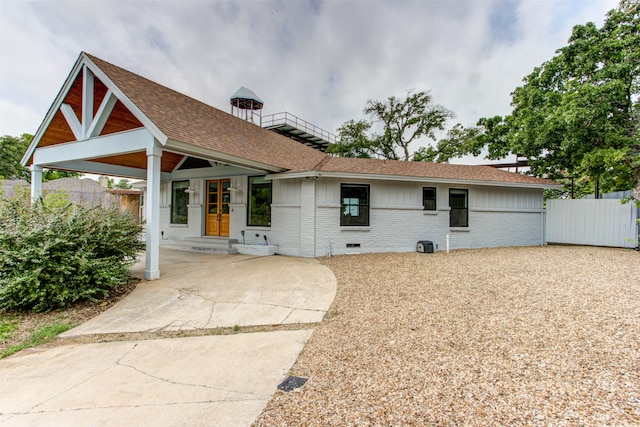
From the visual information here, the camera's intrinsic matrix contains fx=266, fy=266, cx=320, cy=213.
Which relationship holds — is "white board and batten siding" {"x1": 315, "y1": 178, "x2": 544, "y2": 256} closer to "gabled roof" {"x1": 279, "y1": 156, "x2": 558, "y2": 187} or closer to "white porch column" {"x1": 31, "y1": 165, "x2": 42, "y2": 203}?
"gabled roof" {"x1": 279, "y1": 156, "x2": 558, "y2": 187}

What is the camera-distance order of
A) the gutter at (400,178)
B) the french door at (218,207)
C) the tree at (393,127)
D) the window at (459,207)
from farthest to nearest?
the tree at (393,127), the french door at (218,207), the window at (459,207), the gutter at (400,178)

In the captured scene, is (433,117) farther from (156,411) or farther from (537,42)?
(156,411)

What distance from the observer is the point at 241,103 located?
20750mm

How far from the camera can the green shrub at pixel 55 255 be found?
13.8 ft

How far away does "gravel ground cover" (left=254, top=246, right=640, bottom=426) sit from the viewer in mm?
1896

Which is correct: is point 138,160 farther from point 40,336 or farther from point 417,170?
point 417,170

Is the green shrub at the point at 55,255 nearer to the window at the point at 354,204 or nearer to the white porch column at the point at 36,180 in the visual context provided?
the white porch column at the point at 36,180

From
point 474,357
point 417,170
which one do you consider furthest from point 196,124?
point 474,357

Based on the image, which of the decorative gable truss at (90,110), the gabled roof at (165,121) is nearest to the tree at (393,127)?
the gabled roof at (165,121)

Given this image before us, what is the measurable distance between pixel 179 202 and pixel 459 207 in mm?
11469

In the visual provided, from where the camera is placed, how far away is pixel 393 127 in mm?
20047

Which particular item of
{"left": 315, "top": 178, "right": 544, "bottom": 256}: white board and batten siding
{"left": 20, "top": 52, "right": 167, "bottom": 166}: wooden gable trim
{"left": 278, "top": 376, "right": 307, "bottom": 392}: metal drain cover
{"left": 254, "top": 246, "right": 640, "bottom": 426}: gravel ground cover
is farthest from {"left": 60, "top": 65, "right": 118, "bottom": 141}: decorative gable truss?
{"left": 278, "top": 376, "right": 307, "bottom": 392}: metal drain cover

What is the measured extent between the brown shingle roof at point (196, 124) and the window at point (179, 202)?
3.52 meters

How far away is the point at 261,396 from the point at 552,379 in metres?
2.42
